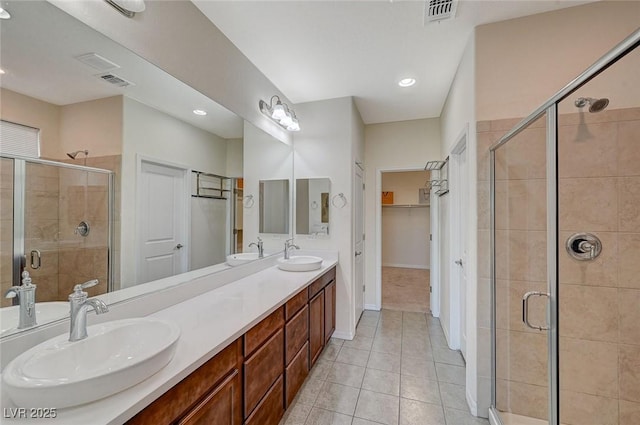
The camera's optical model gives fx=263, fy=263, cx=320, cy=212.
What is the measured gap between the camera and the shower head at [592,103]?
1.63m

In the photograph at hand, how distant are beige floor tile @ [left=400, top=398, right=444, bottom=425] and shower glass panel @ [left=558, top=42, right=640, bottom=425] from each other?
2.42 ft

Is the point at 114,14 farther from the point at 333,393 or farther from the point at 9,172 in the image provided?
the point at 333,393

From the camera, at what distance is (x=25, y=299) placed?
3.22ft

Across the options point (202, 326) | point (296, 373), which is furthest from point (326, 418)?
point (202, 326)

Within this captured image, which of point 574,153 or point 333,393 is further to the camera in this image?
point 333,393

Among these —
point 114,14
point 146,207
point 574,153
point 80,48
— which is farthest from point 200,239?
point 574,153

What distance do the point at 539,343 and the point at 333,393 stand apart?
1.47 metres

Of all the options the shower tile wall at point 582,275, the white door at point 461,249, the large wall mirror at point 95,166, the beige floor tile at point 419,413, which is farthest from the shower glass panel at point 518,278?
the large wall mirror at point 95,166

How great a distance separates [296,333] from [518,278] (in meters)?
1.60

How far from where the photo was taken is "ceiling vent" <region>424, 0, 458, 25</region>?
1.66 metres

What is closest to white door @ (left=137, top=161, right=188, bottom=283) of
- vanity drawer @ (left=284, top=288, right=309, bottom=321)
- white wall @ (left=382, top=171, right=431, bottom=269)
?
vanity drawer @ (left=284, top=288, right=309, bottom=321)

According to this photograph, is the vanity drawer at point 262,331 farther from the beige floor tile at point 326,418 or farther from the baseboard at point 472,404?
the baseboard at point 472,404

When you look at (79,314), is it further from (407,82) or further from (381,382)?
(407,82)

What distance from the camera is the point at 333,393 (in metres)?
2.07
